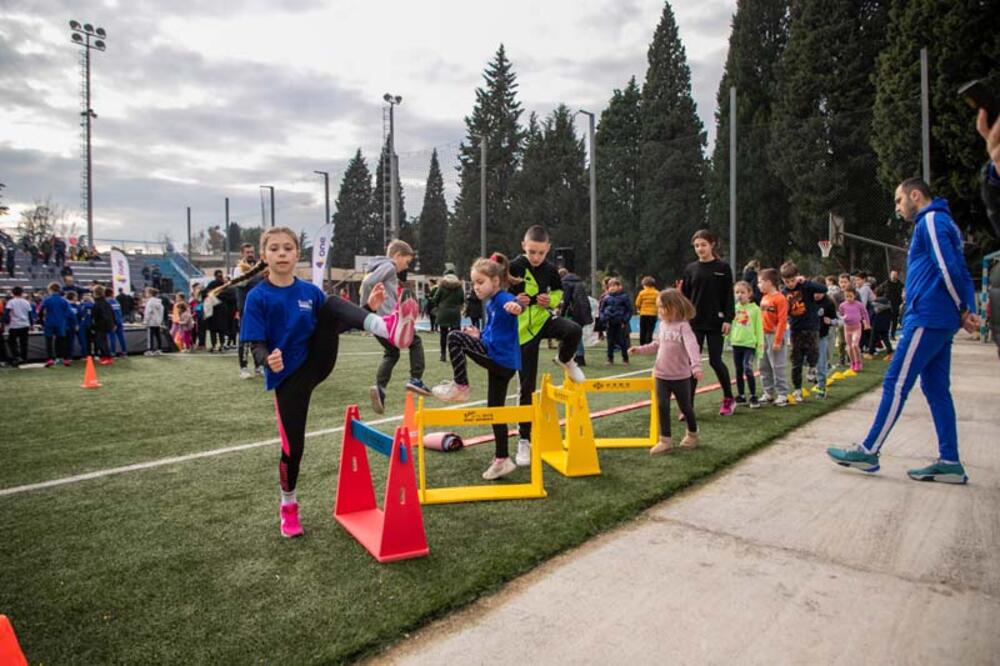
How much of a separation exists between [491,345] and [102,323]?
46.7 feet

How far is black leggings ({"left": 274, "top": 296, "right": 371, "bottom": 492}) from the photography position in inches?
149

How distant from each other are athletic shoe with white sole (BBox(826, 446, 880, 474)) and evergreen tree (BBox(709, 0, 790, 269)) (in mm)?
35294

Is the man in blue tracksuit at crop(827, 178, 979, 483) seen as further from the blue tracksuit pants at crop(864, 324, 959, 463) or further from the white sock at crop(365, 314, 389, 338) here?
the white sock at crop(365, 314, 389, 338)

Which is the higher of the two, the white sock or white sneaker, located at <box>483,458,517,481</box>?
the white sock


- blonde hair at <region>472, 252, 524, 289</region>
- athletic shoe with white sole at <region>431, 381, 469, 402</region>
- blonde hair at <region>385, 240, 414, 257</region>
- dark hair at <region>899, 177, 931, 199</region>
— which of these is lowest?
athletic shoe with white sole at <region>431, 381, 469, 402</region>

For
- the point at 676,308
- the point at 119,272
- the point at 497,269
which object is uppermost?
the point at 119,272

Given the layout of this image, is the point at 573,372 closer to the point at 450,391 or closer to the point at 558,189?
the point at 450,391

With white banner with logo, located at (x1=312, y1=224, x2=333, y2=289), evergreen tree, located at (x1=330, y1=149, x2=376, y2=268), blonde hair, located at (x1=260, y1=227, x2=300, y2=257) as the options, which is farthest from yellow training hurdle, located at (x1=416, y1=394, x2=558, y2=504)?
evergreen tree, located at (x1=330, y1=149, x2=376, y2=268)

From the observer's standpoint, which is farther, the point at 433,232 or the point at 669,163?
the point at 433,232

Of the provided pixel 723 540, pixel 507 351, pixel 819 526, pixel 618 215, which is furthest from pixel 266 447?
pixel 618 215

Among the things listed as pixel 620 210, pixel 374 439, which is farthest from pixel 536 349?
pixel 620 210

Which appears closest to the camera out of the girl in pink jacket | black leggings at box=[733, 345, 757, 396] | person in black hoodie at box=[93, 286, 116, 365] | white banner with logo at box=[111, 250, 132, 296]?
the girl in pink jacket

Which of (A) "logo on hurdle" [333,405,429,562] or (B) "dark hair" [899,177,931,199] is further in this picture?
(B) "dark hair" [899,177,931,199]

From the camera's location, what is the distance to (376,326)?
3994 mm
